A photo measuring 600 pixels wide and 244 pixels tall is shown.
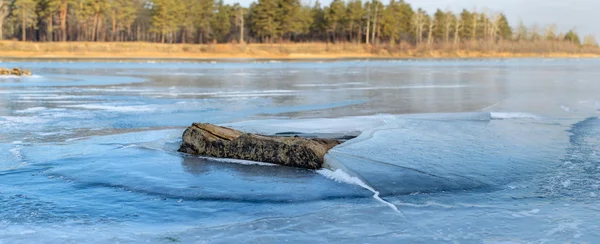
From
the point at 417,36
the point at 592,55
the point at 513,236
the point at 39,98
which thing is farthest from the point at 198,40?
the point at 513,236

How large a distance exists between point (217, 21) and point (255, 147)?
88001 millimetres

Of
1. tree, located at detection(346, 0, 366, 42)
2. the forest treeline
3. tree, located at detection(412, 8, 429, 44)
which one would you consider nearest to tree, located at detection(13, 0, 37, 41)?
the forest treeline

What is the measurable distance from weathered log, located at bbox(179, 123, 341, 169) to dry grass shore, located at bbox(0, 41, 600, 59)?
5303cm

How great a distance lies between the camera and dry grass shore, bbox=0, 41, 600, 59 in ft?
201

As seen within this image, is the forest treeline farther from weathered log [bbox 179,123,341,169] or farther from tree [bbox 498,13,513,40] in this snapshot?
weathered log [bbox 179,123,341,169]

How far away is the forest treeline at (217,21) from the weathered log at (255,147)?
2858 inches

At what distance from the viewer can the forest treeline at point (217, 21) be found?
82.2 metres

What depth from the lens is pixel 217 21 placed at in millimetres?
92875

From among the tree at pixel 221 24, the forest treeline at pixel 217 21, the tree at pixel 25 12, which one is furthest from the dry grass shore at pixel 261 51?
the tree at pixel 221 24

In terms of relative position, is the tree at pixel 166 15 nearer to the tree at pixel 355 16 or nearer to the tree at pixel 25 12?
the tree at pixel 25 12

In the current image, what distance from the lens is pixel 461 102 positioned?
14.3 meters

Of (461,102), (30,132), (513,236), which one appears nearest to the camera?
(513,236)

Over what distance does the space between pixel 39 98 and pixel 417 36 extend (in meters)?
90.3

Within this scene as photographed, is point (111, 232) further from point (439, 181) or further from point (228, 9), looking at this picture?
point (228, 9)
